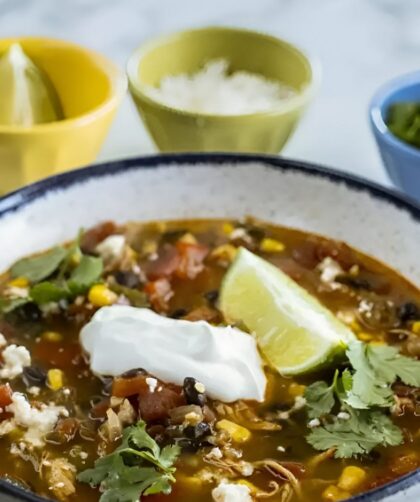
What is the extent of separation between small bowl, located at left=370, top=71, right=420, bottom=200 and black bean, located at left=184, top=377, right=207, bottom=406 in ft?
4.17

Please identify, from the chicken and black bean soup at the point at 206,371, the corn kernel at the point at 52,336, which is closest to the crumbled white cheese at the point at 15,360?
the chicken and black bean soup at the point at 206,371

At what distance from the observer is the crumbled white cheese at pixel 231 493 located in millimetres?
2453

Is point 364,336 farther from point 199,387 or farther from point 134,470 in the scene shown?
point 134,470

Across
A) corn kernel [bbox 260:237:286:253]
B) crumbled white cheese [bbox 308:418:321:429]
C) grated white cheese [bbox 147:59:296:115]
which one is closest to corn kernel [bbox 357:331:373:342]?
crumbled white cheese [bbox 308:418:321:429]

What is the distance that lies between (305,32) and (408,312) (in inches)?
97.9

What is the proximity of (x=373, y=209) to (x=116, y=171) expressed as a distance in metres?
0.80

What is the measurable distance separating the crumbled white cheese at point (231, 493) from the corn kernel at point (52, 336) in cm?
71

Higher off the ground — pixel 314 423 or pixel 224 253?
pixel 314 423

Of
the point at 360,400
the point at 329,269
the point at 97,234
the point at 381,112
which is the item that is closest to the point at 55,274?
the point at 97,234

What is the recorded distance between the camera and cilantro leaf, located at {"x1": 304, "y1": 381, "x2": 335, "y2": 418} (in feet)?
8.87

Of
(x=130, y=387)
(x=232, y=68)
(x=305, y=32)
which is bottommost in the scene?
(x=305, y=32)

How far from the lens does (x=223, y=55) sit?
14.0ft

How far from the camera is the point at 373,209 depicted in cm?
336

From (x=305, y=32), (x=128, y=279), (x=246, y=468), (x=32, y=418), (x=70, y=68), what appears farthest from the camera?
(x=305, y=32)
